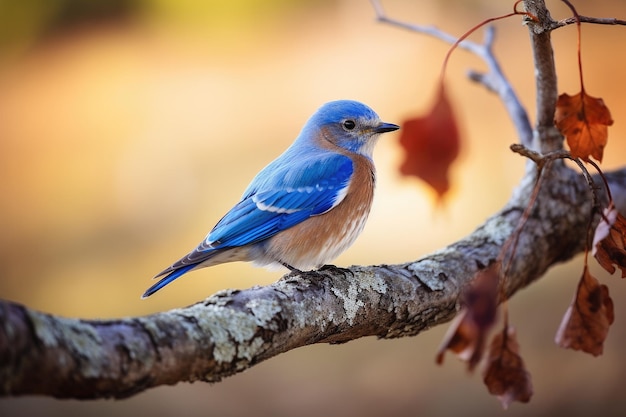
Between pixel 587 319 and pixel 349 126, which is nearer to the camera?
pixel 587 319

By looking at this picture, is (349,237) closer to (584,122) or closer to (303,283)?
(303,283)

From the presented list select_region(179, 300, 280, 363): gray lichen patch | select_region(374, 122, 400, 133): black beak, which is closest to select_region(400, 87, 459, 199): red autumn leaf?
select_region(179, 300, 280, 363): gray lichen patch

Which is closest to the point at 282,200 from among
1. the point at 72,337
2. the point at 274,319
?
the point at 274,319

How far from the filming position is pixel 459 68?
5508mm

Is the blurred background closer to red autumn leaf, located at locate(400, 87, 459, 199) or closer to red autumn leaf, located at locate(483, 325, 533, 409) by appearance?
red autumn leaf, located at locate(400, 87, 459, 199)

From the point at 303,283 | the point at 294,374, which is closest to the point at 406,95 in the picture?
the point at 294,374

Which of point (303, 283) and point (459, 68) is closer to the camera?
point (303, 283)

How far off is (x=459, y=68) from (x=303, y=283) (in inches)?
141

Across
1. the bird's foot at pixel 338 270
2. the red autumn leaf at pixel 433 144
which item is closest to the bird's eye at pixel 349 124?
the bird's foot at pixel 338 270

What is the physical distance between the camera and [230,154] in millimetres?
5168

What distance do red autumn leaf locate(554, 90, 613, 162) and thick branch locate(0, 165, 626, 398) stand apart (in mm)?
725

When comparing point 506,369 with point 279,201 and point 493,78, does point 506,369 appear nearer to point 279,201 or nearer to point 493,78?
point 279,201

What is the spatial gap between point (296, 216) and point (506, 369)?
1.32 m

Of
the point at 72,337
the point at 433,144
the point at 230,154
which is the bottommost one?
the point at 72,337
